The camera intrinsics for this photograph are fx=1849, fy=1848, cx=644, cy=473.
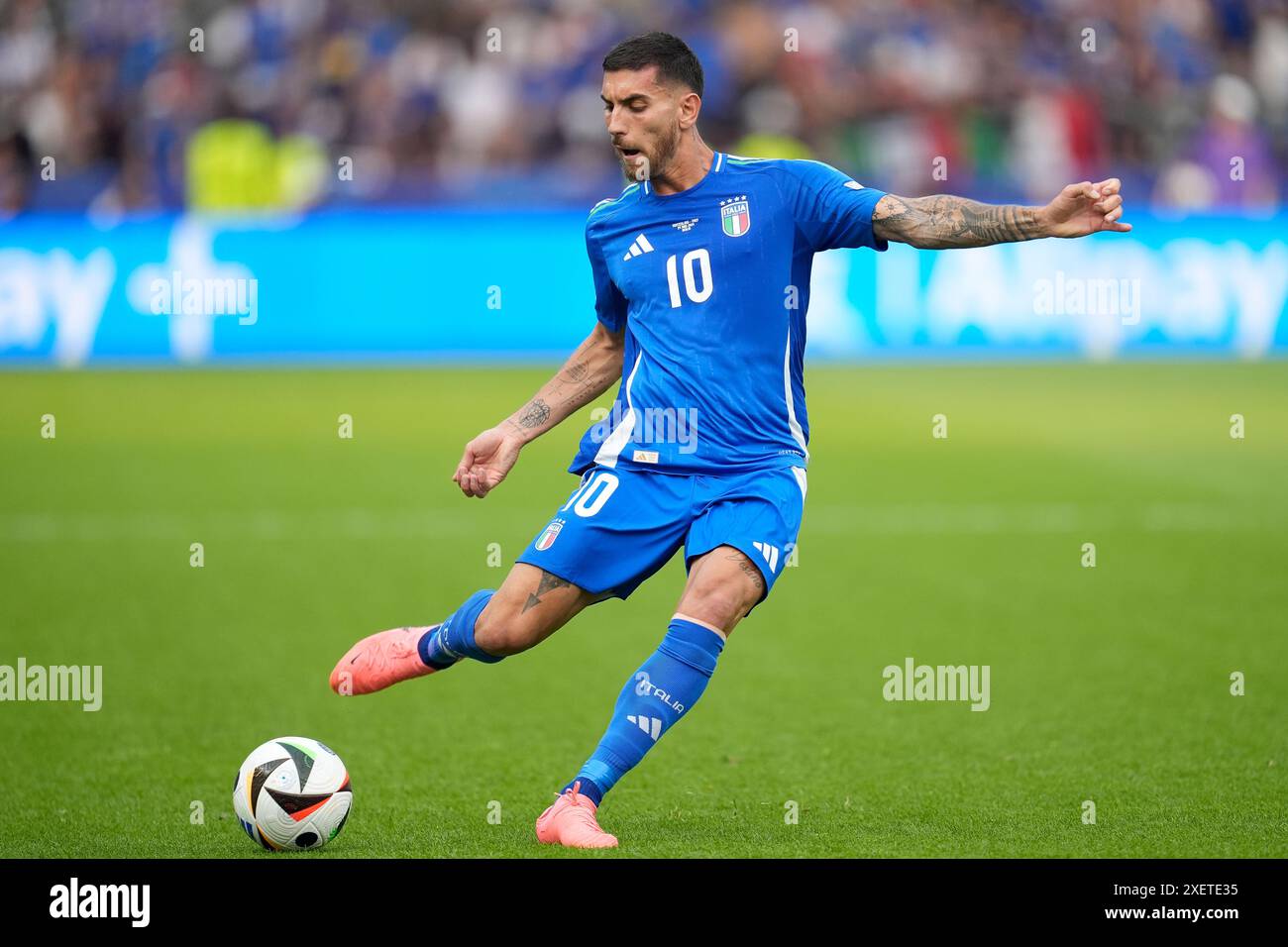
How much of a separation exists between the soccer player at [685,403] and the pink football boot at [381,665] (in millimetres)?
22

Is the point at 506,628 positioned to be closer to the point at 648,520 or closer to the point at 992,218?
the point at 648,520

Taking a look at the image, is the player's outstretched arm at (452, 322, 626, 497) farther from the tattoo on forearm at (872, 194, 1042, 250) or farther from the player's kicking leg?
the tattoo on forearm at (872, 194, 1042, 250)

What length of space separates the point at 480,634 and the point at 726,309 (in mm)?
1278

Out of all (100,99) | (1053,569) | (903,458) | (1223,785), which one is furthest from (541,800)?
(100,99)

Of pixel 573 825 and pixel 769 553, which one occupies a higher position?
pixel 769 553

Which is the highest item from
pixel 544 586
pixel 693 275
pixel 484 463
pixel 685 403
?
pixel 693 275

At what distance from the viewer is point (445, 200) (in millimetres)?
21453

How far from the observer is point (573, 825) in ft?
17.5

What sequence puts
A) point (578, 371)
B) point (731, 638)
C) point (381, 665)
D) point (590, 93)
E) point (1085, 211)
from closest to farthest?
point (1085, 211) → point (381, 665) → point (578, 371) → point (731, 638) → point (590, 93)

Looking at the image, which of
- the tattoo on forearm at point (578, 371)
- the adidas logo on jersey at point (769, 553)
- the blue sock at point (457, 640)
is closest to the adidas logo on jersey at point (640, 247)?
the tattoo on forearm at point (578, 371)

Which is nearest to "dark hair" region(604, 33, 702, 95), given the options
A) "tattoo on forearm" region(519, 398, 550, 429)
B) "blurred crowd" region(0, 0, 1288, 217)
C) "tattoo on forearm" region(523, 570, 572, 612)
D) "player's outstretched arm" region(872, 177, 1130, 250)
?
"player's outstretched arm" region(872, 177, 1130, 250)

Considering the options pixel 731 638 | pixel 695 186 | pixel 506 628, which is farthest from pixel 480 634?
pixel 731 638

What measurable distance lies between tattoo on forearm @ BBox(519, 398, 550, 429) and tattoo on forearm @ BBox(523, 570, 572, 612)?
60cm

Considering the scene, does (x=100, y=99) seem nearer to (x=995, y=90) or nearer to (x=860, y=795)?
(x=995, y=90)
